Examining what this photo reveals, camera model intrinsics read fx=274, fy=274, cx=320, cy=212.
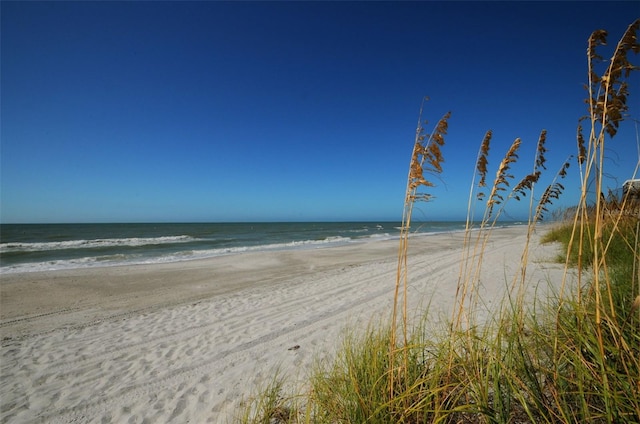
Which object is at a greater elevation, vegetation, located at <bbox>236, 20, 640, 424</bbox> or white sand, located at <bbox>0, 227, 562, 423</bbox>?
vegetation, located at <bbox>236, 20, 640, 424</bbox>

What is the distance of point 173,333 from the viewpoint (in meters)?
5.64

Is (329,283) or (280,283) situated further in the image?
(280,283)

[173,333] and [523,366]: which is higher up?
[523,366]

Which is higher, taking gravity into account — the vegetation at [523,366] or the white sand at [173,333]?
the vegetation at [523,366]

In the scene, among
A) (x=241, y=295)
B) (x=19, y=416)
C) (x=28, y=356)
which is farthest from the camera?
(x=241, y=295)

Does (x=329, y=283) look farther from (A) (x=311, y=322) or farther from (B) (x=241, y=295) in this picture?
(A) (x=311, y=322)

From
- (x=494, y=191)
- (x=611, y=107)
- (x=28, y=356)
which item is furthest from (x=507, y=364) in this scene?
(x=28, y=356)

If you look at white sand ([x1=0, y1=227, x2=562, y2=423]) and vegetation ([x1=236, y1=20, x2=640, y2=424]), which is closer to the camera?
vegetation ([x1=236, y1=20, x2=640, y2=424])

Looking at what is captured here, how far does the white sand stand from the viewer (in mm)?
3455

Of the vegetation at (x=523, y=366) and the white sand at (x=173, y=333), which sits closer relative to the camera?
the vegetation at (x=523, y=366)

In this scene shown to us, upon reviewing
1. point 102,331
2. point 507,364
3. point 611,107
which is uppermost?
point 611,107

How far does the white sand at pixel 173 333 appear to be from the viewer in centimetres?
346

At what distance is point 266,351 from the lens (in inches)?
179

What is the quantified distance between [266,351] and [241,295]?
4300 mm
